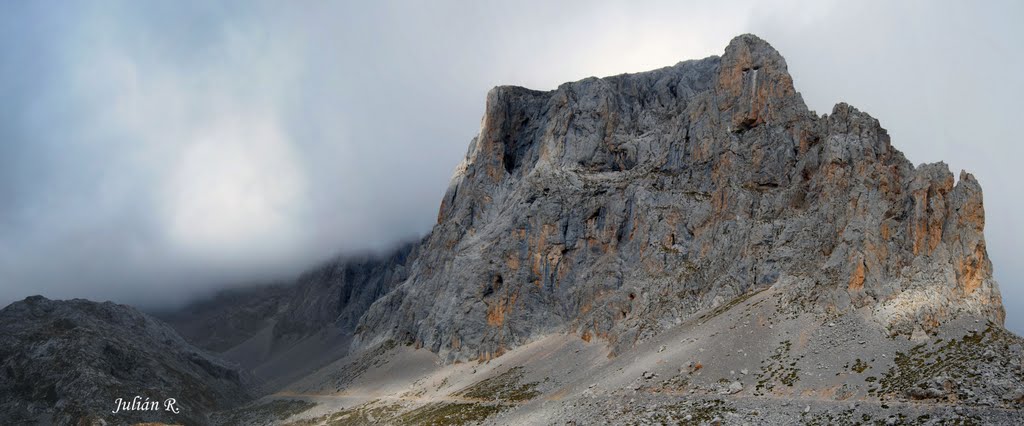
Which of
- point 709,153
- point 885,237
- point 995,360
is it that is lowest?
point 995,360

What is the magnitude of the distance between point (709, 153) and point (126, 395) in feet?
436

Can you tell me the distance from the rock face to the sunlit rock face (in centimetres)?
5047

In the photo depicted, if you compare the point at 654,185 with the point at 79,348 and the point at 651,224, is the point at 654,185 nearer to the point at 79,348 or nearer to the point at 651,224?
the point at 651,224

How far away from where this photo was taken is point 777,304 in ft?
287

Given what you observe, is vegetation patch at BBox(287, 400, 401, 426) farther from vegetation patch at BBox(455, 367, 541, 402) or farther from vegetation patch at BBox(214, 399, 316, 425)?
vegetation patch at BBox(214, 399, 316, 425)

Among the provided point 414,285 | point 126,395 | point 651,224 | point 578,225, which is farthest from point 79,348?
point 651,224

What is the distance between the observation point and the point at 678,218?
406 ft

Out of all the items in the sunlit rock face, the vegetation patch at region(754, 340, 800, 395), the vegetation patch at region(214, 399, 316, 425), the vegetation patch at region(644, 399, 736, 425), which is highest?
the sunlit rock face

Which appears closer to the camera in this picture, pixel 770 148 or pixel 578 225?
pixel 770 148

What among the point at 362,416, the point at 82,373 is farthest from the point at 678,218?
the point at 82,373

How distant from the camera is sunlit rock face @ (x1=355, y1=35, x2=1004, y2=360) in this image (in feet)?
265

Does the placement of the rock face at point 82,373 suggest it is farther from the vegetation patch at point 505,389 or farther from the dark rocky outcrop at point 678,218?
the vegetation patch at point 505,389

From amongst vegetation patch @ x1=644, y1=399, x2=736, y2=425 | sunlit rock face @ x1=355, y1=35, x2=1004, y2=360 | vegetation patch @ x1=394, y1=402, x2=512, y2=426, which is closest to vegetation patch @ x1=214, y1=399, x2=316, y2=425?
sunlit rock face @ x1=355, y1=35, x2=1004, y2=360

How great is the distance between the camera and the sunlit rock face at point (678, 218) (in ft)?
265
